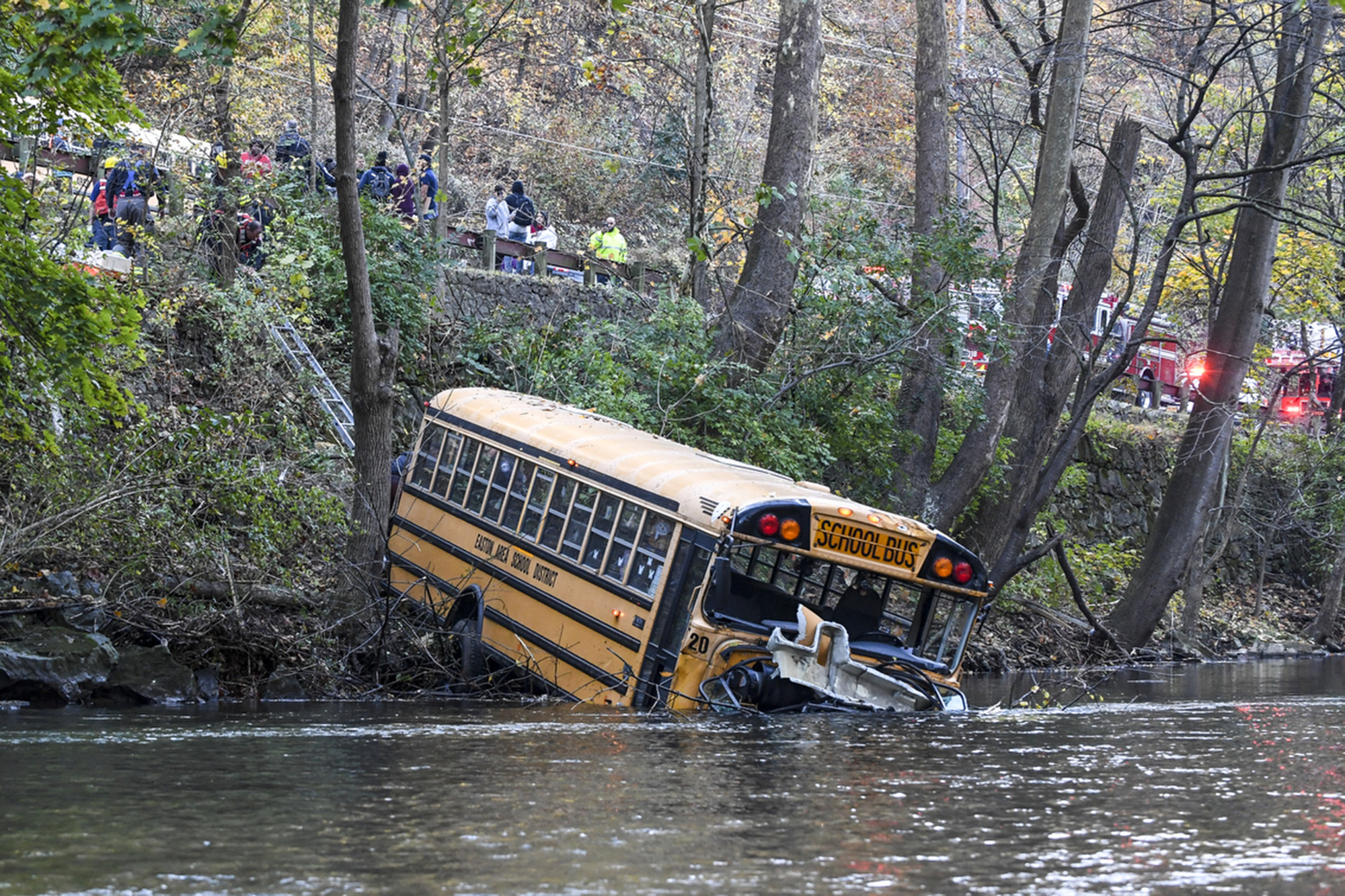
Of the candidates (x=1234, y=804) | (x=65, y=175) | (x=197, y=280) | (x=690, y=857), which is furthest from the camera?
(x=197, y=280)

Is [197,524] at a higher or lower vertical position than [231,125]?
lower

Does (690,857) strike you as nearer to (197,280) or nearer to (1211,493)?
(197,280)

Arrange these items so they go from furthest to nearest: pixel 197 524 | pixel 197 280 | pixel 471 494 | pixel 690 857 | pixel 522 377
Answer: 1. pixel 522 377
2. pixel 197 280
3. pixel 471 494
4. pixel 197 524
5. pixel 690 857

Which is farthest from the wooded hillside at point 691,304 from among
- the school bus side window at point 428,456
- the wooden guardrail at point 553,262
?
the school bus side window at point 428,456

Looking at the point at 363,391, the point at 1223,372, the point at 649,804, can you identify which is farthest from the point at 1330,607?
the point at 649,804

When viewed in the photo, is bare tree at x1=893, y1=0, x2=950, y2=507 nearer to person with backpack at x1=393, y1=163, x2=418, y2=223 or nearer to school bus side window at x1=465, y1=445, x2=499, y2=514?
person with backpack at x1=393, y1=163, x2=418, y2=223

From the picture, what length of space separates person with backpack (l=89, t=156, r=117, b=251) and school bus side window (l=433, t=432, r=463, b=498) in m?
6.86

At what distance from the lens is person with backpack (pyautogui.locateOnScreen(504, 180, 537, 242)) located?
1102 inches

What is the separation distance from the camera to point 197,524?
14.2 metres

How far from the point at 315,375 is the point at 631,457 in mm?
7587

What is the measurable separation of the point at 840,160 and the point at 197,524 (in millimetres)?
28877

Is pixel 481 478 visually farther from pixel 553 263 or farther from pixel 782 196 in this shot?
pixel 553 263

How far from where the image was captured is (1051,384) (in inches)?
864

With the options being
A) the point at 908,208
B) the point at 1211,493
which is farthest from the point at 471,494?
the point at 908,208
